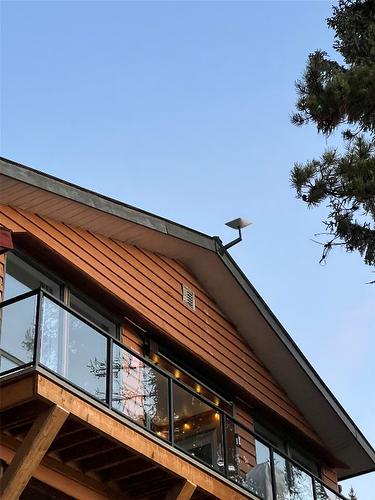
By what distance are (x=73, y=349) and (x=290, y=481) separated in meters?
4.65

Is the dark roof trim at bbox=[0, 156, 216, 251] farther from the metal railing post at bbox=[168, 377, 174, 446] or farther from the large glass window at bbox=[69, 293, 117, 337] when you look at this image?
the metal railing post at bbox=[168, 377, 174, 446]

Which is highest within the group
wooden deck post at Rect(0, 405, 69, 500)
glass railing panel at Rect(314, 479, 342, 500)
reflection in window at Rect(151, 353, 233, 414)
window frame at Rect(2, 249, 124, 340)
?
window frame at Rect(2, 249, 124, 340)

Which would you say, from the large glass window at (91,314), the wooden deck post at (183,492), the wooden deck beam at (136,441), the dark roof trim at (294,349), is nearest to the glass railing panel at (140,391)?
the wooden deck beam at (136,441)

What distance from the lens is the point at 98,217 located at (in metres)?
13.1

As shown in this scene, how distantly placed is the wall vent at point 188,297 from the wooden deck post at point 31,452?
5600mm

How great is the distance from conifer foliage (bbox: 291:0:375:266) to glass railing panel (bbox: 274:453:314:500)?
3073 mm

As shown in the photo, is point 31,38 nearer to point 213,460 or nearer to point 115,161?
point 115,161

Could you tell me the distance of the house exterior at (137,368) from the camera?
10219 millimetres

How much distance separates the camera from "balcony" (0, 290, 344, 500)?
10195 millimetres

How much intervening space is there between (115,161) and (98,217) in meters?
14.5

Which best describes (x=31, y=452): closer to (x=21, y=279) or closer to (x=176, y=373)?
(x=21, y=279)

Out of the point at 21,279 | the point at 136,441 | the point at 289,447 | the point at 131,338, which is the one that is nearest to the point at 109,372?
the point at 136,441

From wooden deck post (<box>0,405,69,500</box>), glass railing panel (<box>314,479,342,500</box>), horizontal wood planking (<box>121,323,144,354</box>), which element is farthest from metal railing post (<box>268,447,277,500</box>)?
wooden deck post (<box>0,405,69,500</box>)

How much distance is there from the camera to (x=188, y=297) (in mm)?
15336
